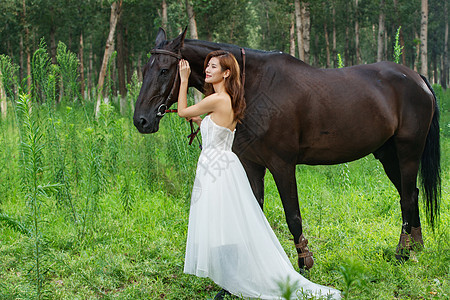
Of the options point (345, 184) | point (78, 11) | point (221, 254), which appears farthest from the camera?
point (78, 11)

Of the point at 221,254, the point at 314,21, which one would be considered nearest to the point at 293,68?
the point at 221,254

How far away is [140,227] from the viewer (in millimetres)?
5020

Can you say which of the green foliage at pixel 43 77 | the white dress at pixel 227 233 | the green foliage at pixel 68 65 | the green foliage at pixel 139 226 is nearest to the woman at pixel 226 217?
the white dress at pixel 227 233

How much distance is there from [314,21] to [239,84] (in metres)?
31.2

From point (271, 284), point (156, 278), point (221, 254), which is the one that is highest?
point (221, 254)

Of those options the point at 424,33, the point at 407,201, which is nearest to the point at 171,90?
the point at 407,201

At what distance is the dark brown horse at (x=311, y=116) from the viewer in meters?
3.49

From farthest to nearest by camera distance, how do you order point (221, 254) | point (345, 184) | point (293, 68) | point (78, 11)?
point (78, 11) → point (345, 184) → point (293, 68) → point (221, 254)

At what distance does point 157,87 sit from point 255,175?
1239mm

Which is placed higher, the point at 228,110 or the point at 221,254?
the point at 228,110

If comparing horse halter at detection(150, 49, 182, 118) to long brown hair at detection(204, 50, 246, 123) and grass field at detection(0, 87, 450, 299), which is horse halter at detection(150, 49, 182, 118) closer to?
long brown hair at detection(204, 50, 246, 123)

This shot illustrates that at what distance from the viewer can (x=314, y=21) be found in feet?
106

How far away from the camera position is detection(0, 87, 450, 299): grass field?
3553 mm

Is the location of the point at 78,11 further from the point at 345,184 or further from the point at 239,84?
the point at 239,84
